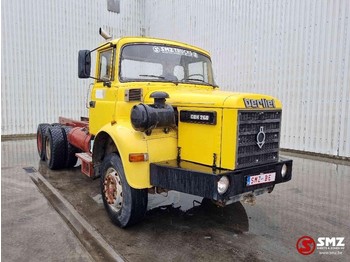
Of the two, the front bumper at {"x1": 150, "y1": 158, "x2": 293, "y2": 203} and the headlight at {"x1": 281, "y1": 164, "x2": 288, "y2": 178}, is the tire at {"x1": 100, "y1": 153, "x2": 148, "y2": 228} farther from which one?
the headlight at {"x1": 281, "y1": 164, "x2": 288, "y2": 178}

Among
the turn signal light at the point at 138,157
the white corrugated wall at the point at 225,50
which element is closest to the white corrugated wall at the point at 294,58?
the white corrugated wall at the point at 225,50

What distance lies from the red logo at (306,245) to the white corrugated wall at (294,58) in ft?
16.8

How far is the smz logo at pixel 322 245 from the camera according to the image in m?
3.42

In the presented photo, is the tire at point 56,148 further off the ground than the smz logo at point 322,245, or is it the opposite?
the tire at point 56,148

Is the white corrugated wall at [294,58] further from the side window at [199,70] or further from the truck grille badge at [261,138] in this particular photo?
the truck grille badge at [261,138]

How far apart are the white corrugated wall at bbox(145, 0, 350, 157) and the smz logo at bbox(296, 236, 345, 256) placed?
A: 4985mm

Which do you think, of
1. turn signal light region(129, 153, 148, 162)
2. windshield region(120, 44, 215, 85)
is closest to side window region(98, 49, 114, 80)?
windshield region(120, 44, 215, 85)

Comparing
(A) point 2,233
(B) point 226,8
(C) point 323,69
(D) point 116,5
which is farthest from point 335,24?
(D) point 116,5

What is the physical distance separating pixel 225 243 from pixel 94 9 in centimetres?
1265

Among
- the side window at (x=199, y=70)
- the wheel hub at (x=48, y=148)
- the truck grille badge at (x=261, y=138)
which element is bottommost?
the wheel hub at (x=48, y=148)

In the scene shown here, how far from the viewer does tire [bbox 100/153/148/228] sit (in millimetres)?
3654

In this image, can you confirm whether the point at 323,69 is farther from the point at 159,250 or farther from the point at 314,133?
the point at 159,250

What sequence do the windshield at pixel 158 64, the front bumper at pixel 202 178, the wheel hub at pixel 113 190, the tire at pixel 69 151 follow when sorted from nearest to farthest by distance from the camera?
1. the front bumper at pixel 202 178
2. the wheel hub at pixel 113 190
3. the windshield at pixel 158 64
4. the tire at pixel 69 151

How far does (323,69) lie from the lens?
8203 millimetres
